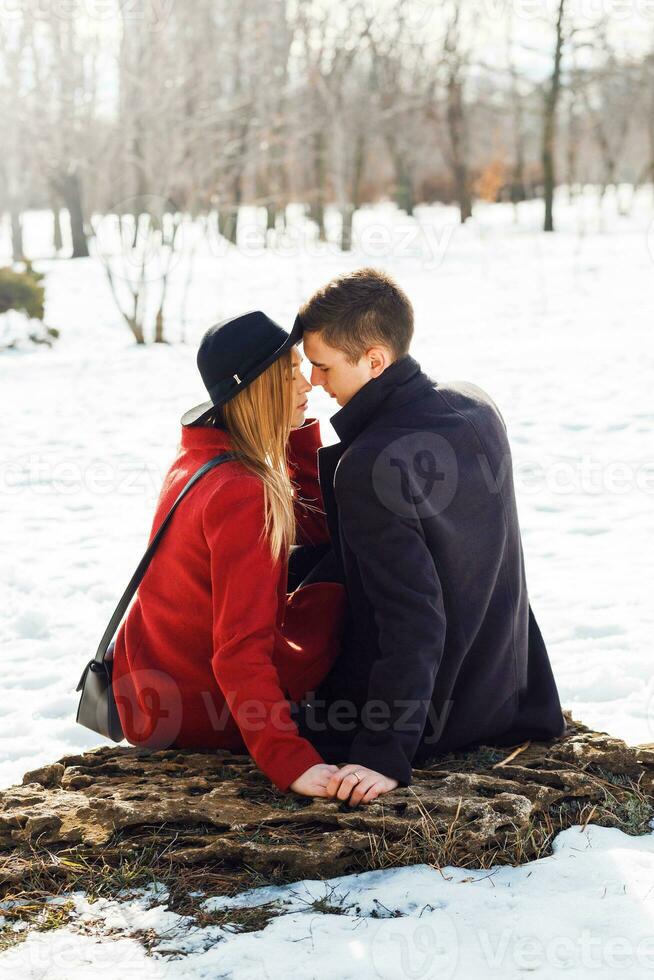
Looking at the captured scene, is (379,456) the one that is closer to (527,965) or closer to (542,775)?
(542,775)

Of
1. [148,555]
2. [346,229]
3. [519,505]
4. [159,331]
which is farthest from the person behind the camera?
[346,229]

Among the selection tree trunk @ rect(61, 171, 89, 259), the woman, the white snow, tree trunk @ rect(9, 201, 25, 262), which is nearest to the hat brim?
the woman

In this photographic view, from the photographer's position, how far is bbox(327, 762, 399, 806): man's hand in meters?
2.32

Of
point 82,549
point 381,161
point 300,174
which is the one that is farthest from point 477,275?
point 381,161

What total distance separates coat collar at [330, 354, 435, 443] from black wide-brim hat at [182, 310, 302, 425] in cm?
21

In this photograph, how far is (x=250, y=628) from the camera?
241cm

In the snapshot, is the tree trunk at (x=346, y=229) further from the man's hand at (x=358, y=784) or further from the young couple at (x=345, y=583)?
the man's hand at (x=358, y=784)

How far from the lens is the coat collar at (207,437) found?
104 inches

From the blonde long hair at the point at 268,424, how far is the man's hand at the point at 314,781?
1.73ft

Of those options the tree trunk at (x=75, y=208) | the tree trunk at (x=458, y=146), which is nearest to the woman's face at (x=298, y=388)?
the tree trunk at (x=75, y=208)

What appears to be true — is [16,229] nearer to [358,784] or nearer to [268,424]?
[268,424]

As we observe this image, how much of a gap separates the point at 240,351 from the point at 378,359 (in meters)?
0.33

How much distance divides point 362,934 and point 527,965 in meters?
0.31

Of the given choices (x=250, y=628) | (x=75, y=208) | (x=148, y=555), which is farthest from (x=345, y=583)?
(x=75, y=208)
